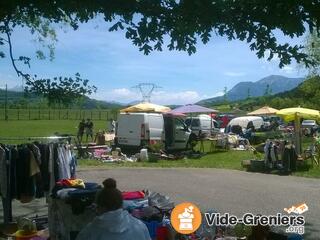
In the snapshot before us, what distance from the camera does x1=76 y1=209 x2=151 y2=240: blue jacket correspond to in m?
4.15

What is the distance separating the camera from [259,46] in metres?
5.72

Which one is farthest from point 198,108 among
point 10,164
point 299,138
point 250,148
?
point 10,164

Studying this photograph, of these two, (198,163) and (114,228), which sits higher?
(114,228)

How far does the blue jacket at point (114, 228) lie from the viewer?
13.6ft

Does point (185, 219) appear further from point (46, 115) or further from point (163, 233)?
point (46, 115)

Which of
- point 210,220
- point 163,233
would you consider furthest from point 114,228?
point 210,220

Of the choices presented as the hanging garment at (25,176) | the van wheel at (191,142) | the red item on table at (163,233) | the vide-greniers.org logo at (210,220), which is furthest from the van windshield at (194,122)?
the red item on table at (163,233)

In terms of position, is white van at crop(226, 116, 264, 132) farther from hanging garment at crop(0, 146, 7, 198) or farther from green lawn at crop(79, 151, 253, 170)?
hanging garment at crop(0, 146, 7, 198)

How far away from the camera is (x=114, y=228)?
13.6 ft

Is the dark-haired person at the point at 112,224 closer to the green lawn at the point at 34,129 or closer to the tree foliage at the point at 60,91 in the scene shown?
the tree foliage at the point at 60,91

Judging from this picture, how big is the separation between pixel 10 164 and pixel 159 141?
15.6 meters

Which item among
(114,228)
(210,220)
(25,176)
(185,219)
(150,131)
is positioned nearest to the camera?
(114,228)

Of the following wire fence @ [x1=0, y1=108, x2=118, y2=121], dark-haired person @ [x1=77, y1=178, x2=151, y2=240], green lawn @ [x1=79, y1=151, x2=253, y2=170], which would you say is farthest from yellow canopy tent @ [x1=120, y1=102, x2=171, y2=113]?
wire fence @ [x1=0, y1=108, x2=118, y2=121]

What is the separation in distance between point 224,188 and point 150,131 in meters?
10.7
